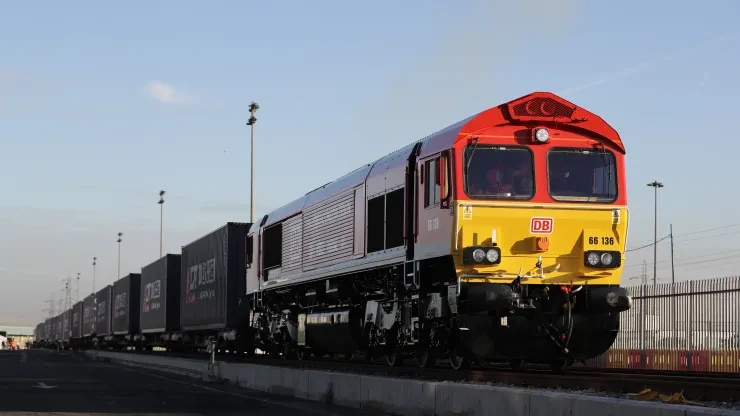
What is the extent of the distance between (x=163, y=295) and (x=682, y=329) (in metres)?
29.5

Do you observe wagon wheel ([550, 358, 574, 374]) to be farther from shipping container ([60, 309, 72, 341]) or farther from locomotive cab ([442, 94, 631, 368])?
shipping container ([60, 309, 72, 341])

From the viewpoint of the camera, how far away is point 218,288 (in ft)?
112

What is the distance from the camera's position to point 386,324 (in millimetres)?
18594

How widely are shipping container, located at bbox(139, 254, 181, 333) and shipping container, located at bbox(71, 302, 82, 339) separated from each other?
44.4 meters

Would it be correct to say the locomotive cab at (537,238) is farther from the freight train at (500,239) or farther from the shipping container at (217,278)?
the shipping container at (217,278)

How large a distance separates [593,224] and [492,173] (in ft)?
5.55

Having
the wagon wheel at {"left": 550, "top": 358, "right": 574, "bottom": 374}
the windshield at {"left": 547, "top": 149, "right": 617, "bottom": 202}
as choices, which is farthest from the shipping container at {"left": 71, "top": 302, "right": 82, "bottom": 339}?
the windshield at {"left": 547, "top": 149, "right": 617, "bottom": 202}

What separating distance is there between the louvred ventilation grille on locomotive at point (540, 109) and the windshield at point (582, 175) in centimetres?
56

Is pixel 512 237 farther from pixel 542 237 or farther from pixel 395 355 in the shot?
pixel 395 355

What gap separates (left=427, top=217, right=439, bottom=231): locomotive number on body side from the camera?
15778mm

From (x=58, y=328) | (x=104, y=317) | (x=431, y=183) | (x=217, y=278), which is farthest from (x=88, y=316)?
Result: (x=431, y=183)

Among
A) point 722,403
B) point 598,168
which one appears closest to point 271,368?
point 598,168

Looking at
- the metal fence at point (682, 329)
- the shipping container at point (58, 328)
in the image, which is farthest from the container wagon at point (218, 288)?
the shipping container at point (58, 328)

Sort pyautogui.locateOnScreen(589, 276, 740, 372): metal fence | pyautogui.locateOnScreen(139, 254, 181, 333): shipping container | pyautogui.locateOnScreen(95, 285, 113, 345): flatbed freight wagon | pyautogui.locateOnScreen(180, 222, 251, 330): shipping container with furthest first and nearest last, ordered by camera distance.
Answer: pyautogui.locateOnScreen(95, 285, 113, 345): flatbed freight wagon, pyautogui.locateOnScreen(139, 254, 181, 333): shipping container, pyautogui.locateOnScreen(180, 222, 251, 330): shipping container, pyautogui.locateOnScreen(589, 276, 740, 372): metal fence
